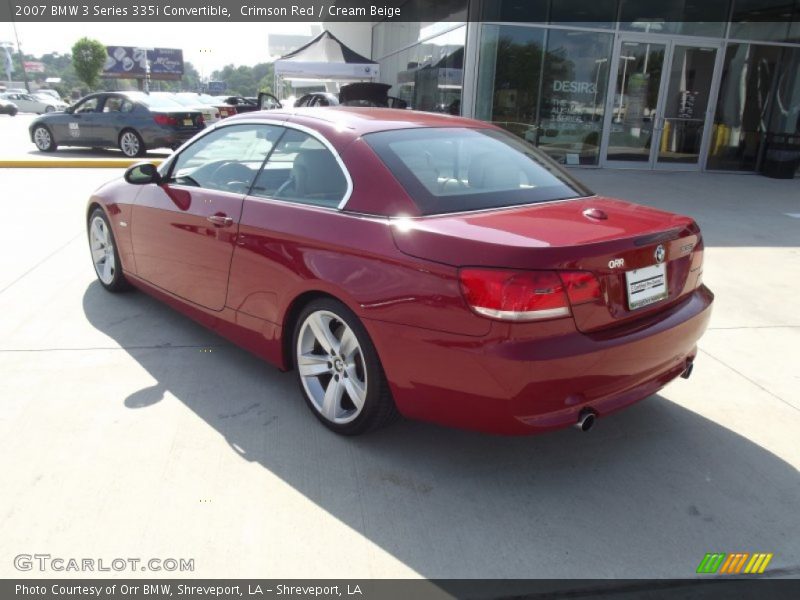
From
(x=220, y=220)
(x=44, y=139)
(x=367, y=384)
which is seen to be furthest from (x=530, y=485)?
(x=44, y=139)

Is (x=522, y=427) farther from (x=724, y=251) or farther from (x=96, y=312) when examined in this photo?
(x=724, y=251)

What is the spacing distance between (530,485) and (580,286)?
3.10ft

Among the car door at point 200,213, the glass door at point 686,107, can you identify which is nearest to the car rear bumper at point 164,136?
the glass door at point 686,107

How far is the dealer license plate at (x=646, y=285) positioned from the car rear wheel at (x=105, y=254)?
3.83 m

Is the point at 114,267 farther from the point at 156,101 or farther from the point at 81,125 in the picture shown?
the point at 81,125

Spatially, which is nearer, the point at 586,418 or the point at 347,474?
the point at 586,418

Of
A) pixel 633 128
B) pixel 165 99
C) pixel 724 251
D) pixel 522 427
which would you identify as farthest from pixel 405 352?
pixel 165 99

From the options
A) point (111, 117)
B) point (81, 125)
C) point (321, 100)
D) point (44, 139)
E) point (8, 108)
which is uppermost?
point (321, 100)

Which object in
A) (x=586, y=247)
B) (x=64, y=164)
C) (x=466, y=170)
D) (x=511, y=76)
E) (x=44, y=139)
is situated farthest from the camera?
(x=44, y=139)

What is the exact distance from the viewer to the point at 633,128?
48.1 feet

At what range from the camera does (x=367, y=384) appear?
289 centimetres

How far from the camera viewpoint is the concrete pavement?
2.42 metres

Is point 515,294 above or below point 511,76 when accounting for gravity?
below

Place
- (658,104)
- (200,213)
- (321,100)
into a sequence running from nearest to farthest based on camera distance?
(200,213)
(658,104)
(321,100)
